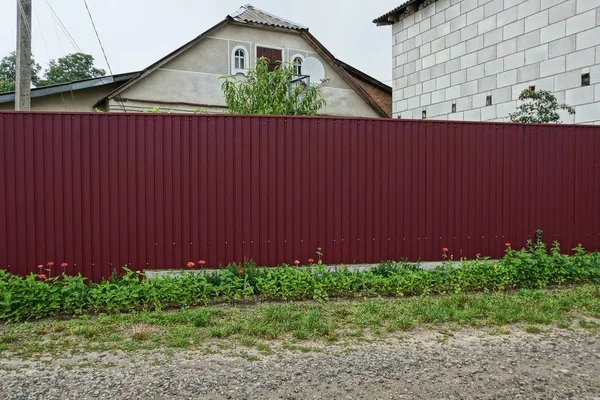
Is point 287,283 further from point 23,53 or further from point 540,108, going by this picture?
point 540,108

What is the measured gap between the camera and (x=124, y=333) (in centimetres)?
414

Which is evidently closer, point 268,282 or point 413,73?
point 268,282

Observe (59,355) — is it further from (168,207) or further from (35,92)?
(35,92)

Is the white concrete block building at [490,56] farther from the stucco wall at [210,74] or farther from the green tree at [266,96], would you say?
the green tree at [266,96]

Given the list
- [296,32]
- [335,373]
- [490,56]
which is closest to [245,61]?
[296,32]

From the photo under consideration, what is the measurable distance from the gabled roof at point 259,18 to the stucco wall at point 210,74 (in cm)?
26

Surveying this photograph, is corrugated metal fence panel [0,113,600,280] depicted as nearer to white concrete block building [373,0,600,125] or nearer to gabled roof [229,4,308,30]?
white concrete block building [373,0,600,125]

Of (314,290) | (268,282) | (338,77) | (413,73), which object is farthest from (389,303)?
(338,77)

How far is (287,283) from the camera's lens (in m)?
5.29

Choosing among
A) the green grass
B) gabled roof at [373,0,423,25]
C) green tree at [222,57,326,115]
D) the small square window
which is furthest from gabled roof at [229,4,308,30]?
the green grass

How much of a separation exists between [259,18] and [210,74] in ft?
9.81

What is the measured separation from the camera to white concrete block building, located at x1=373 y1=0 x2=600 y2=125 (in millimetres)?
8578

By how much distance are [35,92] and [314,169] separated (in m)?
9.26

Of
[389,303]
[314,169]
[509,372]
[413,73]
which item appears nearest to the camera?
[509,372]
